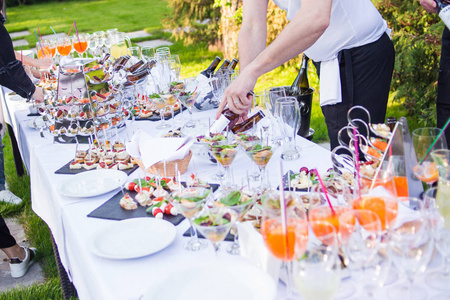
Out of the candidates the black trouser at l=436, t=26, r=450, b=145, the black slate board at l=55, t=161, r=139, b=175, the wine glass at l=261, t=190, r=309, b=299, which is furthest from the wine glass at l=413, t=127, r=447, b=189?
the black trouser at l=436, t=26, r=450, b=145

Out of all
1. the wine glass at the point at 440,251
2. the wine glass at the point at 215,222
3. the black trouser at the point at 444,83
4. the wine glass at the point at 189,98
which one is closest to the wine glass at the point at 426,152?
the wine glass at the point at 440,251

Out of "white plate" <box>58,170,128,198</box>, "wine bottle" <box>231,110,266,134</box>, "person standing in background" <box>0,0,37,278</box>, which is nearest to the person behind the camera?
"white plate" <box>58,170,128,198</box>

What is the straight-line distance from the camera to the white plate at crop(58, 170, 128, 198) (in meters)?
1.94

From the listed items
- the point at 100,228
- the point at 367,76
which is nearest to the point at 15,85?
the point at 100,228

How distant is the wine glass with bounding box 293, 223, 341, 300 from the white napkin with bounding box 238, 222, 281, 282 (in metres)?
0.11

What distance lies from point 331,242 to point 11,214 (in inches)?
127

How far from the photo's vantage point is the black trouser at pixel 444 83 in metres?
3.00

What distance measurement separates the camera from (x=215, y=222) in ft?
4.35

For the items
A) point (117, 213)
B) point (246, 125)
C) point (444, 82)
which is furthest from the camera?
point (444, 82)

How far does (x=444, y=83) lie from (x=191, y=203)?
7.44ft

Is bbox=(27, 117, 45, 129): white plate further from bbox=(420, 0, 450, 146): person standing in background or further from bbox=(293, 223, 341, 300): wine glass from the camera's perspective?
bbox=(420, 0, 450, 146): person standing in background

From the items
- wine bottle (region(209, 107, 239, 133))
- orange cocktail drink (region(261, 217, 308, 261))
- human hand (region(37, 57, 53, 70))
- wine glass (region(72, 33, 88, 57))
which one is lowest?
orange cocktail drink (region(261, 217, 308, 261))

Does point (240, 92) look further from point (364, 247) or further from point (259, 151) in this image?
point (364, 247)

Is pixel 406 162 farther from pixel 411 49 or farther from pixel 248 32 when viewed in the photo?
pixel 411 49
